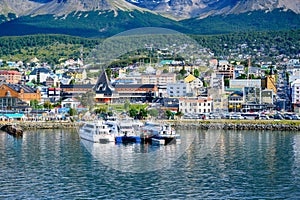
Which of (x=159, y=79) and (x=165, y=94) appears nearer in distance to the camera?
(x=165, y=94)

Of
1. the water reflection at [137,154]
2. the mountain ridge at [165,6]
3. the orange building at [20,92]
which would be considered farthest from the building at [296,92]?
the mountain ridge at [165,6]

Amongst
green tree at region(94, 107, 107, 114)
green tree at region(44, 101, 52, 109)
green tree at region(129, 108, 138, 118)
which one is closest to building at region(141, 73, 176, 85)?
green tree at region(129, 108, 138, 118)

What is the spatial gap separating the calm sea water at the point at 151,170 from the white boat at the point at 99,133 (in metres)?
0.29

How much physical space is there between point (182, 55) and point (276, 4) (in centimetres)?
4297

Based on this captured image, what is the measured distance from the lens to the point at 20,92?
29656 millimetres

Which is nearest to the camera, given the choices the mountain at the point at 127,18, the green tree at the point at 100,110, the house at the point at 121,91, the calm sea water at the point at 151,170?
the calm sea water at the point at 151,170

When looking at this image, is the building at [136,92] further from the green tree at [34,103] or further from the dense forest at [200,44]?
the dense forest at [200,44]

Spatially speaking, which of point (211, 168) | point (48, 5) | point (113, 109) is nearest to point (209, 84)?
point (113, 109)

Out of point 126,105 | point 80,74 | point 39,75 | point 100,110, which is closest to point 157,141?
point 100,110

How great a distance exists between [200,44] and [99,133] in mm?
31273

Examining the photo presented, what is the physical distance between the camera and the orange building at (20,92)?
28875mm

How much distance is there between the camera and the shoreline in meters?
22.9

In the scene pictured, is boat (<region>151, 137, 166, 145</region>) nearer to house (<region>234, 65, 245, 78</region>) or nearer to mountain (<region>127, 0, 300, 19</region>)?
house (<region>234, 65, 245, 78</region>)

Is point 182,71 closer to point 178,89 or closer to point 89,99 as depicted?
point 178,89
